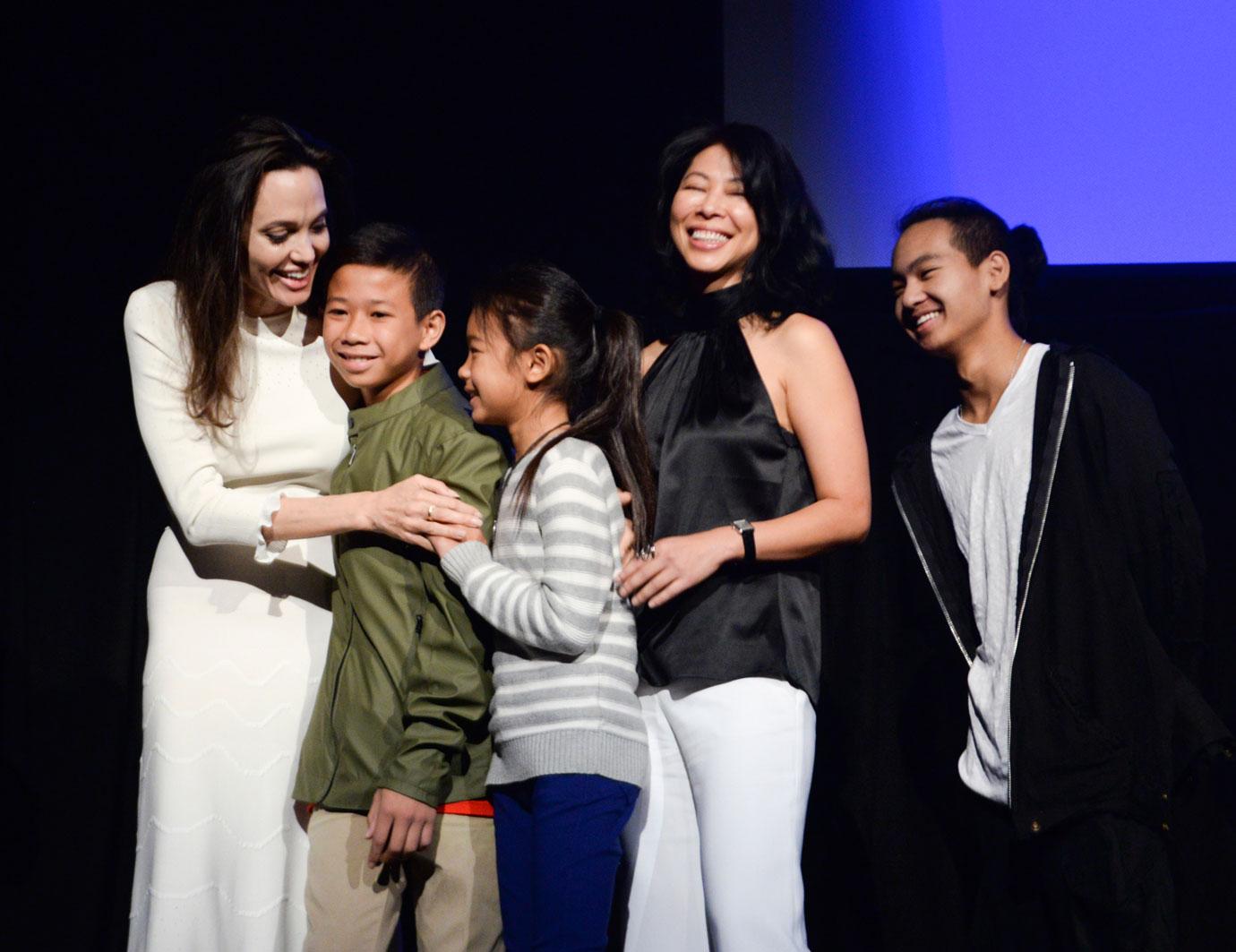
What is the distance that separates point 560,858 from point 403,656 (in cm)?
38

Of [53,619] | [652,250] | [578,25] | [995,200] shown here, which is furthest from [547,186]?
[53,619]

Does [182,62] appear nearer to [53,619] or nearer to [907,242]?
[53,619]

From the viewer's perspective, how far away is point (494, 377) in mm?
1901

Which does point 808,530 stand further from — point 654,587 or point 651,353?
point 651,353

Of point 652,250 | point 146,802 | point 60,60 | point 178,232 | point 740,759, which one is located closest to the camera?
point 740,759

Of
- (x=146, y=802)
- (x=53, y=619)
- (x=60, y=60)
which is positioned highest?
(x=60, y=60)

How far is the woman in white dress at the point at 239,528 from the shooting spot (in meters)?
1.89

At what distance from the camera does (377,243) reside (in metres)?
1.99

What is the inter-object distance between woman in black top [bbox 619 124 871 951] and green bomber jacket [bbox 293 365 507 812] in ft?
0.88

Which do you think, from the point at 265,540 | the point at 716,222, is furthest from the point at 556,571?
the point at 716,222

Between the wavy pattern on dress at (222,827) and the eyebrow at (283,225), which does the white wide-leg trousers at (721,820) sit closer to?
the wavy pattern on dress at (222,827)

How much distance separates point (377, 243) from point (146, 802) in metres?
0.97

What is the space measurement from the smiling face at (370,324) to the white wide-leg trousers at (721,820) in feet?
2.19

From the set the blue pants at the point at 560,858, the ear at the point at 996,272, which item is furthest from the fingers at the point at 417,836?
the ear at the point at 996,272
